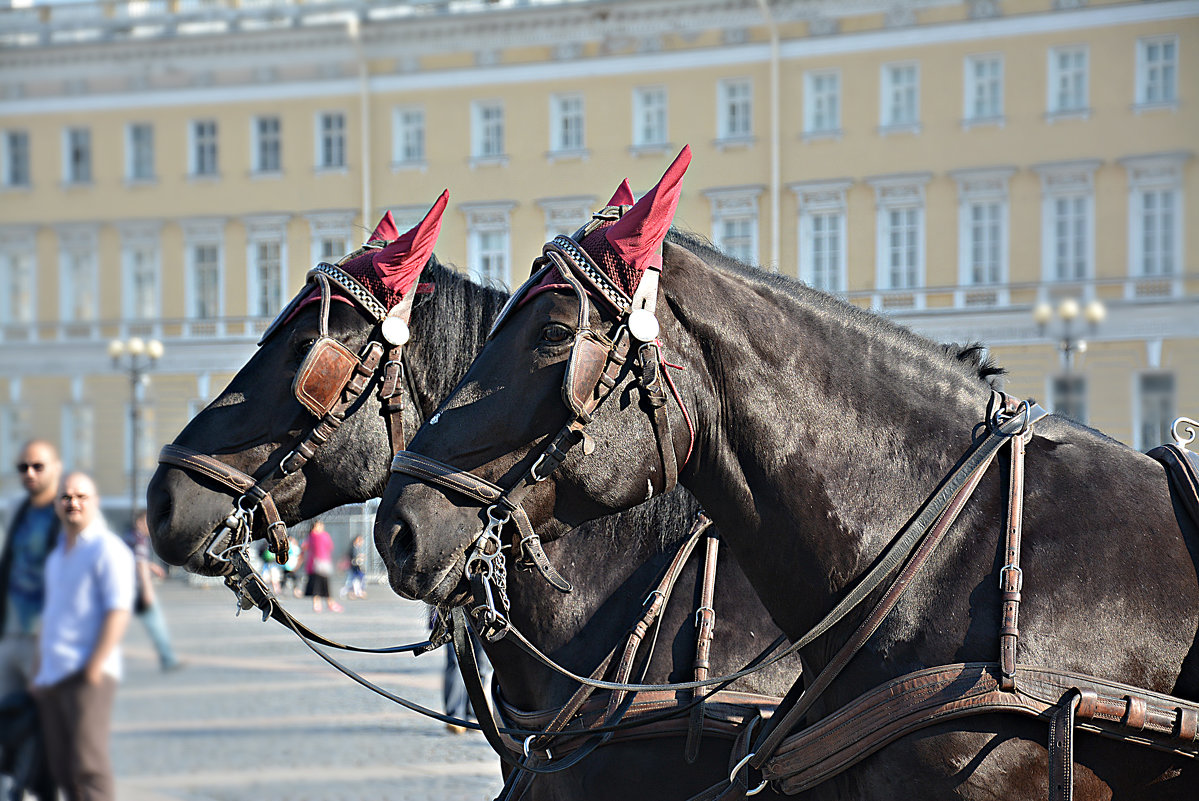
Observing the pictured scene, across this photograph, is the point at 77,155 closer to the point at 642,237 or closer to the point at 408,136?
the point at 408,136

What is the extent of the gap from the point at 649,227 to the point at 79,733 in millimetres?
3109

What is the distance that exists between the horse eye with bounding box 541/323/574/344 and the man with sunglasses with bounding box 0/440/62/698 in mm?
3002

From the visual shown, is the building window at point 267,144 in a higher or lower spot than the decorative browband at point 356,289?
higher

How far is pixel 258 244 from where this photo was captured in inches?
1025

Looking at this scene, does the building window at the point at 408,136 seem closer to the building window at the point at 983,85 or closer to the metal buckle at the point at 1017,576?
the building window at the point at 983,85

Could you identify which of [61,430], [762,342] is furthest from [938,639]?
[61,430]

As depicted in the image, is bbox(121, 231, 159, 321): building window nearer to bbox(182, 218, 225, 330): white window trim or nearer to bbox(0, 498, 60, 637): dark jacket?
bbox(182, 218, 225, 330): white window trim

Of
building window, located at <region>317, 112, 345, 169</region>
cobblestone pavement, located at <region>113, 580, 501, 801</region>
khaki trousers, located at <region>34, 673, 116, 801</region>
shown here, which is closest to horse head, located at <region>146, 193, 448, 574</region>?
cobblestone pavement, located at <region>113, 580, 501, 801</region>

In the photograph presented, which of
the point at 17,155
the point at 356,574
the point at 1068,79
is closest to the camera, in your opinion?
the point at 356,574

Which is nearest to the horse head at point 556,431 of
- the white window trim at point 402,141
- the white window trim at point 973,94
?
the white window trim at point 973,94

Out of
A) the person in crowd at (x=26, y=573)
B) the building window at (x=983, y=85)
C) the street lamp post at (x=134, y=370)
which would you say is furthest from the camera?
the building window at (x=983, y=85)

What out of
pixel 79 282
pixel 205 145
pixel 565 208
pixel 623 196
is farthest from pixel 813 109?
pixel 623 196

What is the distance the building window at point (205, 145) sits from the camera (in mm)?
26547

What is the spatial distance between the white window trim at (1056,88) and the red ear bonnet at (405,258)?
70.1ft
